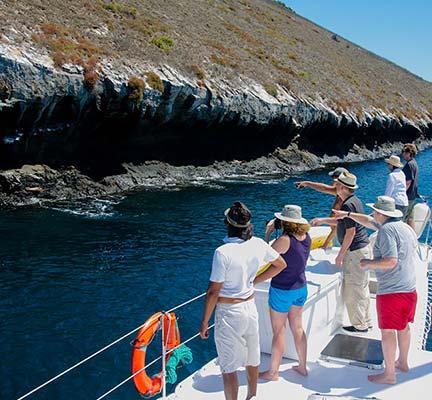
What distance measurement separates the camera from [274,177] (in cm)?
4147

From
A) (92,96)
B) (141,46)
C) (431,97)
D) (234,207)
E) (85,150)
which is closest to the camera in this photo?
(234,207)

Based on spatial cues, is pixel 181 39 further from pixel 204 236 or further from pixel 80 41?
pixel 204 236

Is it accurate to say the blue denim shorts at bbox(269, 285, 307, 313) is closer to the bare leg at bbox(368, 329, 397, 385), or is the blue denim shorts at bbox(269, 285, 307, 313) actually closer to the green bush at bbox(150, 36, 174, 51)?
the bare leg at bbox(368, 329, 397, 385)

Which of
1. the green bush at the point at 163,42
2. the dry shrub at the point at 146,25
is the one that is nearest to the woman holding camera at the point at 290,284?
the green bush at the point at 163,42

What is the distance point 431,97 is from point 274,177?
80.8 metres

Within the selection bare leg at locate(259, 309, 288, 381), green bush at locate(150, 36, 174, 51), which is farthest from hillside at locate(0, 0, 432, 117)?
bare leg at locate(259, 309, 288, 381)

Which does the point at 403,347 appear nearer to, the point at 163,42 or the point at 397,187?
the point at 397,187

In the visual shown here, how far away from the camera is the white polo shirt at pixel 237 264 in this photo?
5.56 m

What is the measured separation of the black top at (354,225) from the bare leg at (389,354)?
1774 millimetres

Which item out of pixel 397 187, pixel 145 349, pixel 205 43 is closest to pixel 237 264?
pixel 145 349

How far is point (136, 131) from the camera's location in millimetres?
34031

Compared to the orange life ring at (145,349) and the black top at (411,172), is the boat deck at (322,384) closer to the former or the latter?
the orange life ring at (145,349)

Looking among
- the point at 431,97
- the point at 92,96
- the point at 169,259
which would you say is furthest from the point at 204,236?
the point at 431,97

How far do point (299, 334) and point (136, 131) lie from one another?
2865cm
